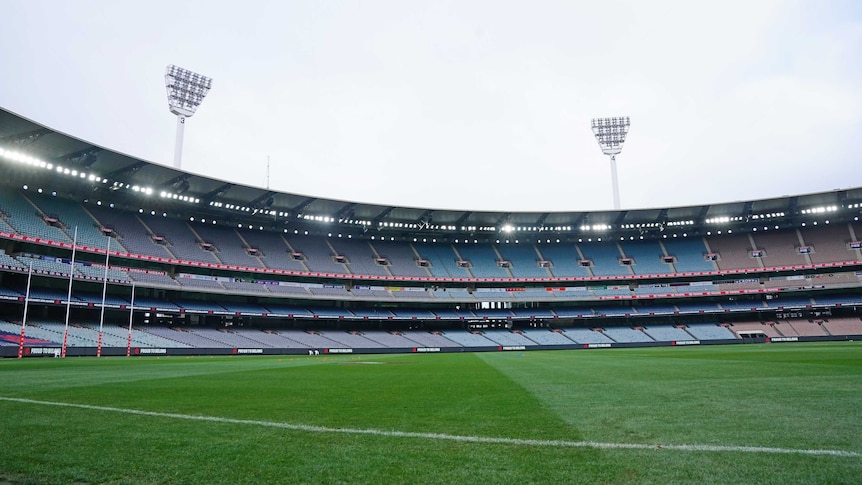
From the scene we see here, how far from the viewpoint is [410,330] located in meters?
59.0

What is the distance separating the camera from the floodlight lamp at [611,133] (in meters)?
64.0

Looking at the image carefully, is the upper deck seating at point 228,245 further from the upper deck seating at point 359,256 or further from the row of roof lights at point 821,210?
the row of roof lights at point 821,210

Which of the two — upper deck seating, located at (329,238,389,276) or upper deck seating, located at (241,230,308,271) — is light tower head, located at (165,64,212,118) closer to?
upper deck seating, located at (241,230,308,271)

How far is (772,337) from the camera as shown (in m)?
52.2

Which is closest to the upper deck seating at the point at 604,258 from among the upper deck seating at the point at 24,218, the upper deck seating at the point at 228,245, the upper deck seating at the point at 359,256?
the upper deck seating at the point at 359,256

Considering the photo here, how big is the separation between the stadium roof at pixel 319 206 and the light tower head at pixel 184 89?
903 centimetres

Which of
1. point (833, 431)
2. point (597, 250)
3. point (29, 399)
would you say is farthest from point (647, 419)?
point (597, 250)

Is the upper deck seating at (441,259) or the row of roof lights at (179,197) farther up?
the row of roof lights at (179,197)

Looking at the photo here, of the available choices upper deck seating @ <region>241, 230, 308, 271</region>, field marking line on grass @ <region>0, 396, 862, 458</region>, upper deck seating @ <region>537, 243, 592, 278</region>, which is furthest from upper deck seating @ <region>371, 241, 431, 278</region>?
field marking line on grass @ <region>0, 396, 862, 458</region>

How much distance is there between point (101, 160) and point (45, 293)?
37.7ft

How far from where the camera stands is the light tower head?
48.3 m

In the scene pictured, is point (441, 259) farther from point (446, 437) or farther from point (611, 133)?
point (446, 437)

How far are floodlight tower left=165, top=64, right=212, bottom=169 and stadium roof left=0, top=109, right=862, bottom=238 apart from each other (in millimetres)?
5186

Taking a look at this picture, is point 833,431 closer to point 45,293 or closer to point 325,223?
point 45,293
